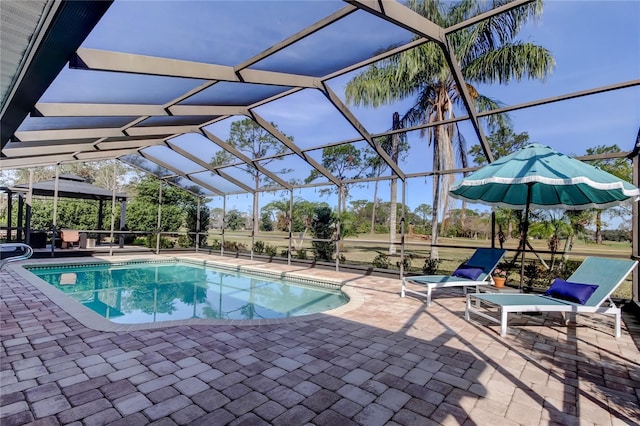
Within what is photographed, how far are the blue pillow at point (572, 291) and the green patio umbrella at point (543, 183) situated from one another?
0.54 metres

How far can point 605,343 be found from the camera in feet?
13.2

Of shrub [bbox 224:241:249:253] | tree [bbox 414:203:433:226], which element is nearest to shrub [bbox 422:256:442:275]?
tree [bbox 414:203:433:226]

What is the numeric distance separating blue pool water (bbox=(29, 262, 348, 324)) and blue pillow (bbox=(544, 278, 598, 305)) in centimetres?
382

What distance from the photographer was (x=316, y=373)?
2998 mm

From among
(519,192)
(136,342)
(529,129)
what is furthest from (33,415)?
(529,129)

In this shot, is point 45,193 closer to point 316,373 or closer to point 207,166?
point 207,166

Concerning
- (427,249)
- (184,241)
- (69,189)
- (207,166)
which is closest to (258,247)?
(207,166)

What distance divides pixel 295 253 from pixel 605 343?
9.12 m

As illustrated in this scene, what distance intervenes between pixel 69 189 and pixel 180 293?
7687mm

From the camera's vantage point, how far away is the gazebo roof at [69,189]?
39.3 feet

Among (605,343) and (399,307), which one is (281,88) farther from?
(605,343)

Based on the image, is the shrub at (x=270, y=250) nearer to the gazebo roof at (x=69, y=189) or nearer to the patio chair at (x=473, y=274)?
the gazebo roof at (x=69, y=189)

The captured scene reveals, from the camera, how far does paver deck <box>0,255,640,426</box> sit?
2.35m

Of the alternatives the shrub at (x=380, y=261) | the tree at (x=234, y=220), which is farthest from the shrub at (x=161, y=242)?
the shrub at (x=380, y=261)
